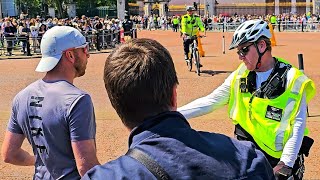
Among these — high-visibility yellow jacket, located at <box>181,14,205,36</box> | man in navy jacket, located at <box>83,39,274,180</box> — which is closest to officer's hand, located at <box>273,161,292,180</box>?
man in navy jacket, located at <box>83,39,274,180</box>

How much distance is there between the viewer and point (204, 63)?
18.2 meters

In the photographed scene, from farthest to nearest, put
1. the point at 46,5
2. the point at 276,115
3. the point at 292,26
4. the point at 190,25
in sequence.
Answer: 1. the point at 46,5
2. the point at 292,26
3. the point at 190,25
4. the point at 276,115

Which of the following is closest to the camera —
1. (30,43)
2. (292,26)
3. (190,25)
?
(190,25)

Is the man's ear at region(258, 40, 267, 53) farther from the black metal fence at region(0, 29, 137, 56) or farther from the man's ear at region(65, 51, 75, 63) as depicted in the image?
the black metal fence at region(0, 29, 137, 56)

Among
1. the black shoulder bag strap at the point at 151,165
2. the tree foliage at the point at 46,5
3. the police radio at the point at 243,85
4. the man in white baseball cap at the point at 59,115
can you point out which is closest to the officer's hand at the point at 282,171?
the police radio at the point at 243,85

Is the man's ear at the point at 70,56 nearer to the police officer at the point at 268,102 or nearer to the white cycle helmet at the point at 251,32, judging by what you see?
the police officer at the point at 268,102

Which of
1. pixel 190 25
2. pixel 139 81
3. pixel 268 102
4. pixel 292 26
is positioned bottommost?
pixel 268 102

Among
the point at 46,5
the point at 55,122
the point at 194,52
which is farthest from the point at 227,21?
the point at 55,122

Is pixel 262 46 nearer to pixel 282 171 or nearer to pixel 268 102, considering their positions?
pixel 268 102

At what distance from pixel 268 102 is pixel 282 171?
18.2 inches

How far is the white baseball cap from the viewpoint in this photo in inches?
118

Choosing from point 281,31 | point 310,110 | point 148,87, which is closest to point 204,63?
point 310,110

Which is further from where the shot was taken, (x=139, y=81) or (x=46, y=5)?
(x=46, y=5)

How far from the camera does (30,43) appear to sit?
2595cm
